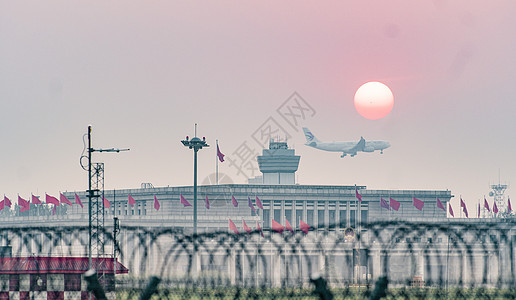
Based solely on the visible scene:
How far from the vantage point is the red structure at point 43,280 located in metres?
39.6

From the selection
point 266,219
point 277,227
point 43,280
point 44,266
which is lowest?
point 43,280

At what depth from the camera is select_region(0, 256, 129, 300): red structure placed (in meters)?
39.6

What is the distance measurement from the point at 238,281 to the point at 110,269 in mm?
17651

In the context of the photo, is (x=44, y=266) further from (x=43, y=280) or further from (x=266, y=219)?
(x=266, y=219)

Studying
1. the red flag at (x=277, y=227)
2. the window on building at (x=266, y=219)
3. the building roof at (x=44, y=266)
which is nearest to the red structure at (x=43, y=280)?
the building roof at (x=44, y=266)

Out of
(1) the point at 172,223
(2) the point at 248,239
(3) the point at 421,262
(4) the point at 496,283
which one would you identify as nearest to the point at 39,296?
(2) the point at 248,239

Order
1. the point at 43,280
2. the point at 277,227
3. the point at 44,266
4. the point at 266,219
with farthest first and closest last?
the point at 266,219 < the point at 277,227 < the point at 44,266 < the point at 43,280

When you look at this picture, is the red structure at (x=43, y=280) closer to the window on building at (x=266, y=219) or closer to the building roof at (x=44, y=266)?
the building roof at (x=44, y=266)

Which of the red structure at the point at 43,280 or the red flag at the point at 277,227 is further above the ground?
the red flag at the point at 277,227

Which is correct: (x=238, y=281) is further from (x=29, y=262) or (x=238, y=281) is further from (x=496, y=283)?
(x=29, y=262)

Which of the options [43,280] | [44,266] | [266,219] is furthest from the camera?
[266,219]

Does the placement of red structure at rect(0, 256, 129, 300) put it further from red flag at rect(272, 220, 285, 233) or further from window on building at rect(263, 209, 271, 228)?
window on building at rect(263, 209, 271, 228)

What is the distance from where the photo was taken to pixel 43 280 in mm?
41938

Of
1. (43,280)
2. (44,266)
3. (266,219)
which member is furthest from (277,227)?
(266,219)
